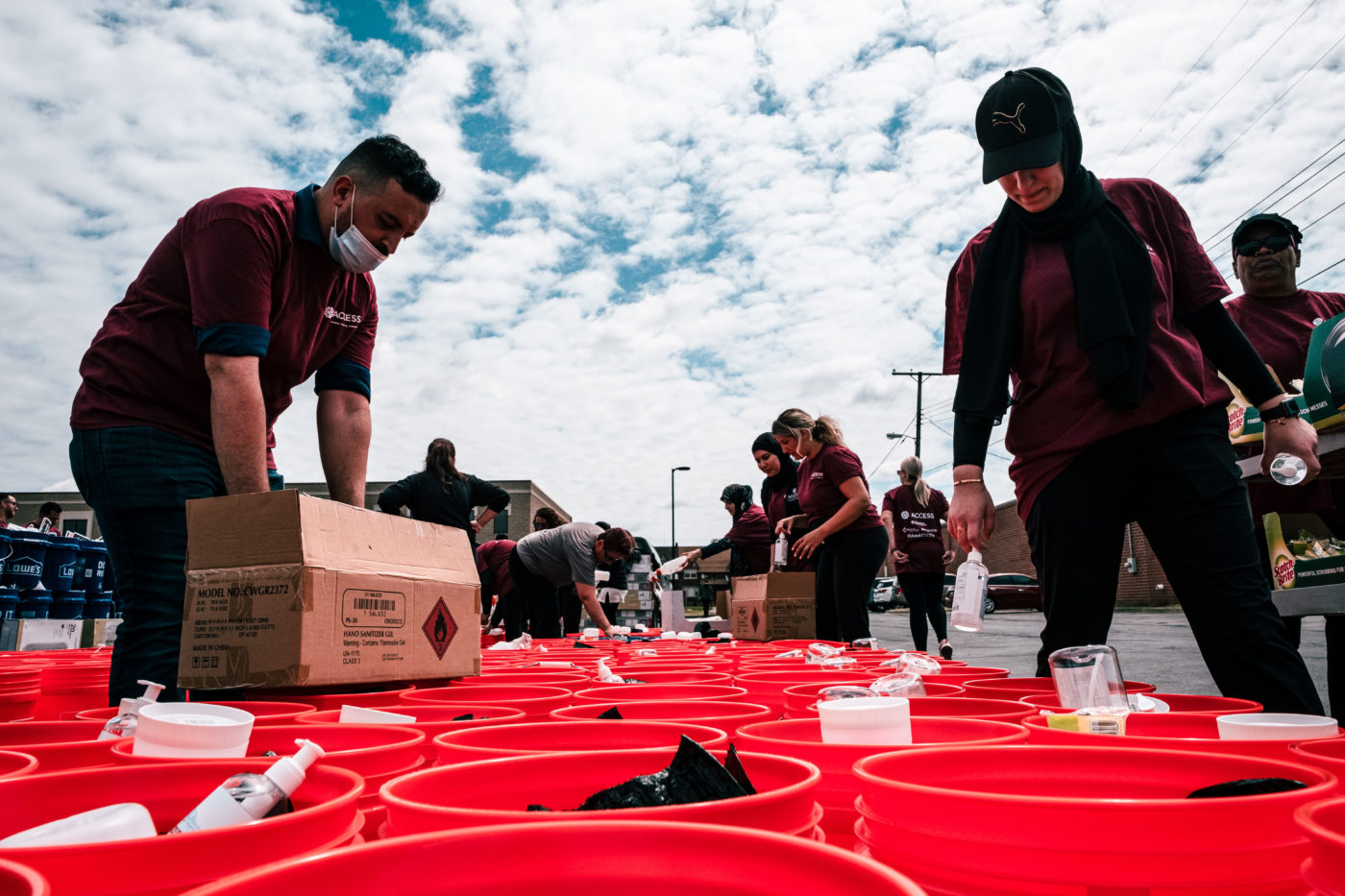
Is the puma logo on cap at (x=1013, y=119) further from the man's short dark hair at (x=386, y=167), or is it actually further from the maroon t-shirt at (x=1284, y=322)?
the maroon t-shirt at (x=1284, y=322)

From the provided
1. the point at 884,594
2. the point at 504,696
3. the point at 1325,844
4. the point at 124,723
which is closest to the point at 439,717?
the point at 504,696

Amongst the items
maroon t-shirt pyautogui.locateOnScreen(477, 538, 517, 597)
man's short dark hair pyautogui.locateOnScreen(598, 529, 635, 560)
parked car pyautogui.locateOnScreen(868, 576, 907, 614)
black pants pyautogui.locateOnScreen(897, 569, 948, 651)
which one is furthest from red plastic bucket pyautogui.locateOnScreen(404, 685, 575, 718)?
parked car pyautogui.locateOnScreen(868, 576, 907, 614)

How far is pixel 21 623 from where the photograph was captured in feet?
21.9

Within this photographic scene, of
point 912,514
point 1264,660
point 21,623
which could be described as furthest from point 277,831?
point 21,623

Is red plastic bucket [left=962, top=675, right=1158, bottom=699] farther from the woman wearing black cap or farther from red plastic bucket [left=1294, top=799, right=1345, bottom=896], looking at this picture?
the woman wearing black cap

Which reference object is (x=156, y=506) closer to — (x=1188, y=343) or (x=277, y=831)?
(x=277, y=831)

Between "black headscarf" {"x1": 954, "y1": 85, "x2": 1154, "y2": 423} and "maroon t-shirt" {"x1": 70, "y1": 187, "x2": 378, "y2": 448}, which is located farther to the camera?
"maroon t-shirt" {"x1": 70, "y1": 187, "x2": 378, "y2": 448}

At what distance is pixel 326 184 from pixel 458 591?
4.21ft

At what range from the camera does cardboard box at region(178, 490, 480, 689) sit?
1906 millimetres

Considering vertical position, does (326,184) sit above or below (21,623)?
above

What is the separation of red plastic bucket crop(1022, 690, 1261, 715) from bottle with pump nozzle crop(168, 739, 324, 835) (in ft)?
3.91

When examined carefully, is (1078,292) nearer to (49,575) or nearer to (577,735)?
Answer: (577,735)

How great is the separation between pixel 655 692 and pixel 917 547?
5180 millimetres

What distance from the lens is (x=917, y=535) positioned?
6676 mm
